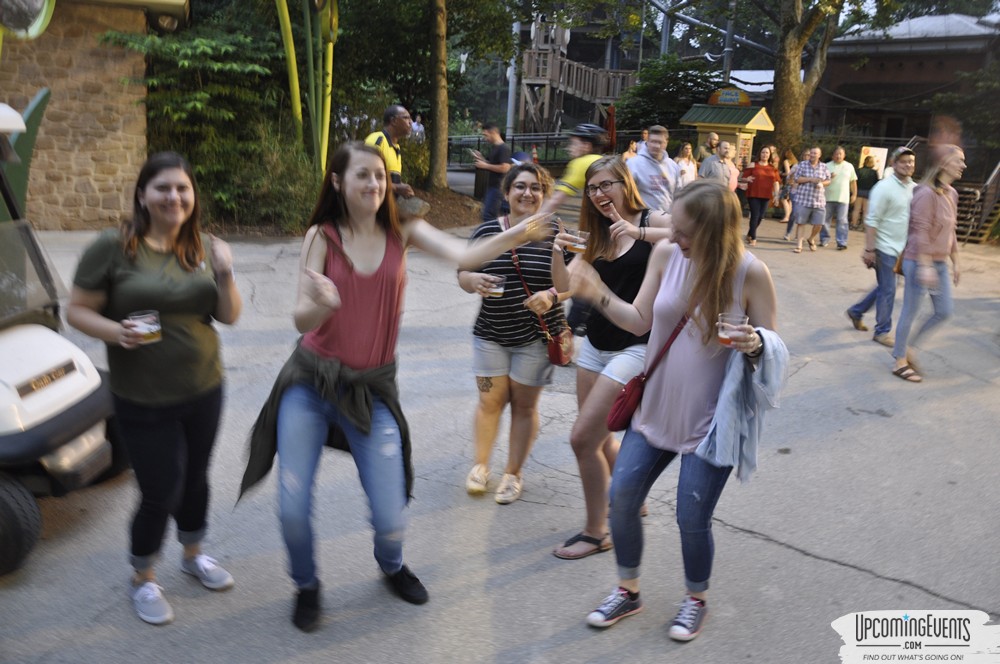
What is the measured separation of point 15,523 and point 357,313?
172 cm

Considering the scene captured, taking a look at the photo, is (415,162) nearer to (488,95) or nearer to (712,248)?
(712,248)

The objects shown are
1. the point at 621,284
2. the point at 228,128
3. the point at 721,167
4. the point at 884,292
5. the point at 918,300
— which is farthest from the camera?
the point at 228,128

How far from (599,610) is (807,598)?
0.99m

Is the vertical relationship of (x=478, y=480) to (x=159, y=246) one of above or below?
below

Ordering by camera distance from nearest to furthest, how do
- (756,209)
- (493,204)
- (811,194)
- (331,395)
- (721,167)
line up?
(331,395)
(493,204)
(721,167)
(811,194)
(756,209)

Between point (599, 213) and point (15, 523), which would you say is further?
point (599, 213)

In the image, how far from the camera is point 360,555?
4.10 m

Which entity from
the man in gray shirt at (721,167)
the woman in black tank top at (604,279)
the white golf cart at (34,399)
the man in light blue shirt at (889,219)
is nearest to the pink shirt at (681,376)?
the woman in black tank top at (604,279)

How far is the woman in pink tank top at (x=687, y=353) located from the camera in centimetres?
318

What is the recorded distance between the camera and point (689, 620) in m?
3.52

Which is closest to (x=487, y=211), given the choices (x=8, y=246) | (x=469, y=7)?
(x=8, y=246)

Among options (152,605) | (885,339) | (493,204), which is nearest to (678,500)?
(152,605)

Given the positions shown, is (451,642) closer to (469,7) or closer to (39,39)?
(39,39)

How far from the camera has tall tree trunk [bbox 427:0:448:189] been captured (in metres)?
16.9
